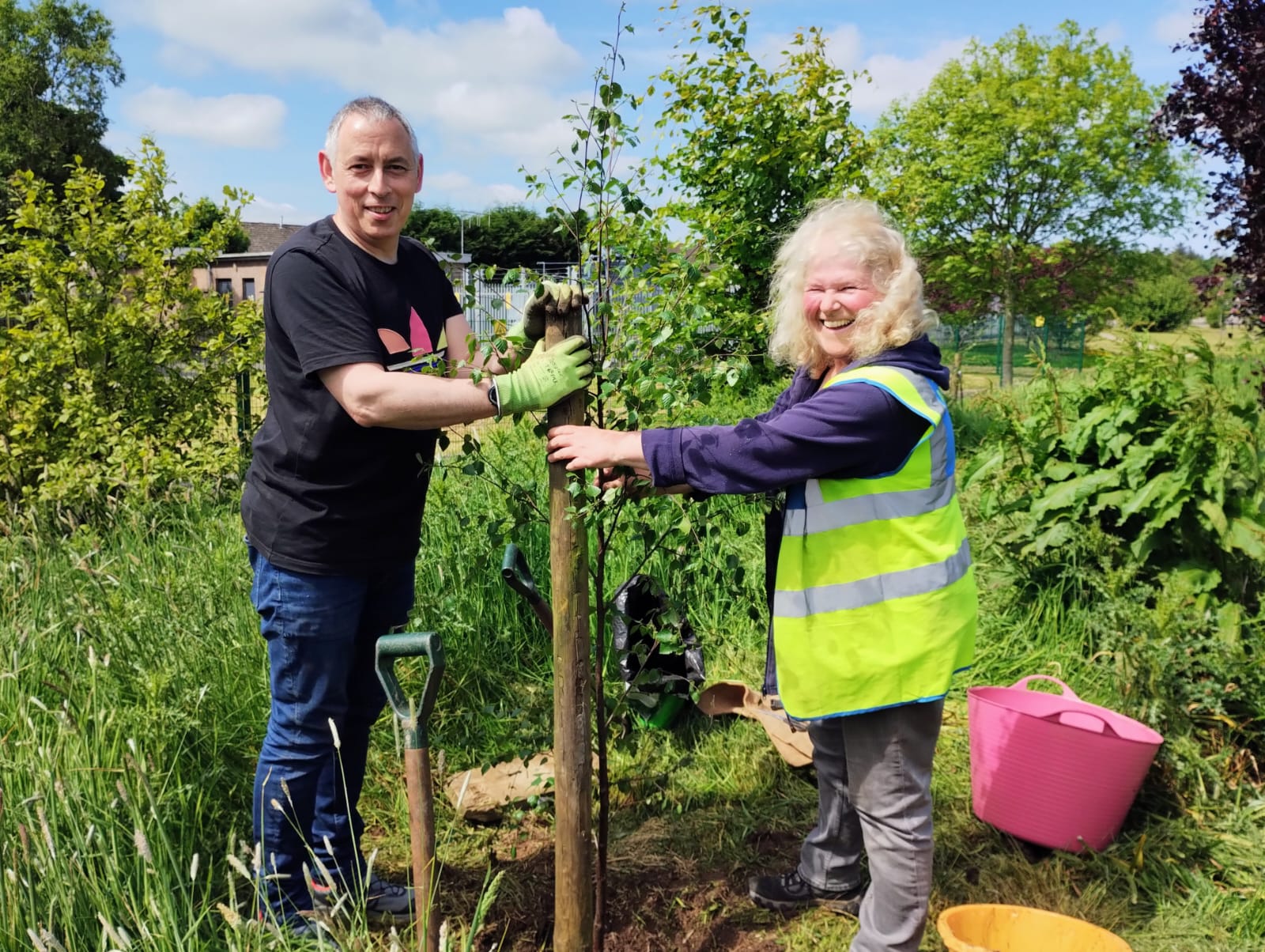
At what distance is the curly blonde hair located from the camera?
1.85 meters

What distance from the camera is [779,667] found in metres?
1.96

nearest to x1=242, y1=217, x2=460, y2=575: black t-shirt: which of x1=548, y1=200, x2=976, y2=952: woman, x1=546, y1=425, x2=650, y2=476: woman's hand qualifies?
x1=546, y1=425, x2=650, y2=476: woman's hand

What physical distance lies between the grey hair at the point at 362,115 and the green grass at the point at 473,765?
81cm

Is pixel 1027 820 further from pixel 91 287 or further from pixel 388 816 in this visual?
pixel 91 287

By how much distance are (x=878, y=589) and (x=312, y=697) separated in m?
1.34

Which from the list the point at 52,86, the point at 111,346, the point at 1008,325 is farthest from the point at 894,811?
the point at 52,86

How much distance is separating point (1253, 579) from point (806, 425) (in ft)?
8.03

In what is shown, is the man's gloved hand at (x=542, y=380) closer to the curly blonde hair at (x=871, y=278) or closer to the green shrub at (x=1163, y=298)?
the curly blonde hair at (x=871, y=278)

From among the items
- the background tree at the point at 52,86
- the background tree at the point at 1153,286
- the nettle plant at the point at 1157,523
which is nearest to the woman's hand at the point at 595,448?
the nettle plant at the point at 1157,523

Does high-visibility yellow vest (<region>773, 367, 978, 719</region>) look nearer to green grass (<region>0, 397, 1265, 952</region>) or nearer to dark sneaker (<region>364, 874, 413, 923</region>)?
green grass (<region>0, 397, 1265, 952</region>)

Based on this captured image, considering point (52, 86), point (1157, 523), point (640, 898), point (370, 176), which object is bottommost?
point (640, 898)

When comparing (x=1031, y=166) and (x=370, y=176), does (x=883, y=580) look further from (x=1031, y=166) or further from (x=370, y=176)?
(x=1031, y=166)

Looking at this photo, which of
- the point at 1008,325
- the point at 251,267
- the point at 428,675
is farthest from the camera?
the point at 251,267

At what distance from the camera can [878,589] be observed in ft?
6.03
